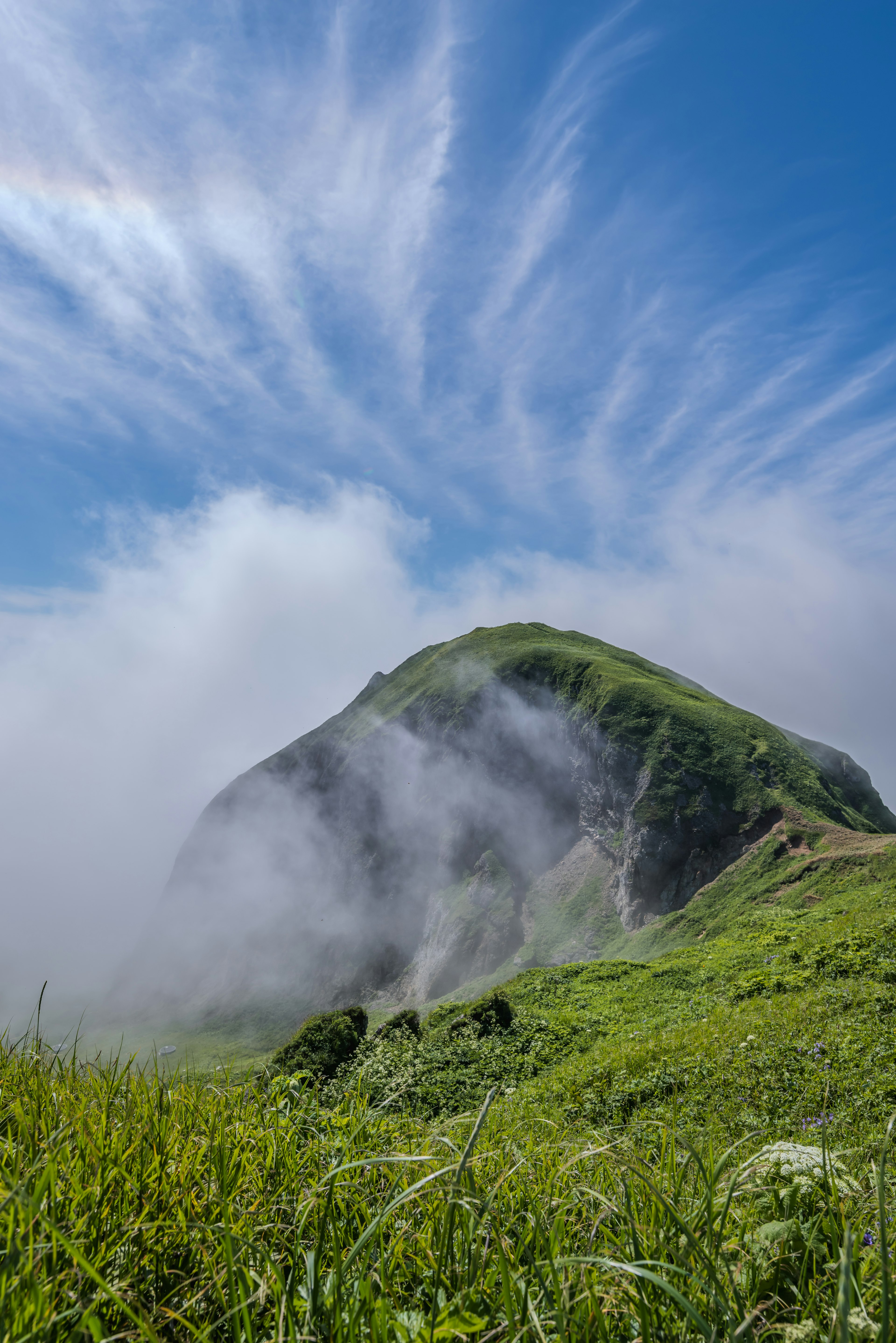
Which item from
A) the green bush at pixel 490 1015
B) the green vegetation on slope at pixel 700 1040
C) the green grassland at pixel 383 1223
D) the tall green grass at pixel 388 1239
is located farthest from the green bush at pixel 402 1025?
the tall green grass at pixel 388 1239

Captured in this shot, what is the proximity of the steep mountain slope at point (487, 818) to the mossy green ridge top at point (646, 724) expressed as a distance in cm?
28

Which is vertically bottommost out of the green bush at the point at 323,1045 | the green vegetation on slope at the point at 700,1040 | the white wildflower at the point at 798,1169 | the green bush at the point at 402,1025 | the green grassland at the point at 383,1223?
the green vegetation on slope at the point at 700,1040

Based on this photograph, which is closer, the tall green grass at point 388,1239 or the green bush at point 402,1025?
the tall green grass at point 388,1239

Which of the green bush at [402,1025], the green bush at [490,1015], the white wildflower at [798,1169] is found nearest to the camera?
the white wildflower at [798,1169]

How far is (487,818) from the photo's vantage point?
82.9m

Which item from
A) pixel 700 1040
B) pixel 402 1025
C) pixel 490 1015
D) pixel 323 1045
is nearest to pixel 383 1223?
pixel 700 1040

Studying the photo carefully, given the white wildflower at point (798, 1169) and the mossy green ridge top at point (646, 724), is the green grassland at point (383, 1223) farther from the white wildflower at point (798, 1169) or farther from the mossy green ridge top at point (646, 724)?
the mossy green ridge top at point (646, 724)

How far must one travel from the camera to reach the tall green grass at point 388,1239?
65.5 inches

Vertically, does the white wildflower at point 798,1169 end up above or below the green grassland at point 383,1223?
below

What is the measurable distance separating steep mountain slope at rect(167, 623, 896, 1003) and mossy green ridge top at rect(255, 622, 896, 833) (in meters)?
0.28

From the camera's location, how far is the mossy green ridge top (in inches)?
2301

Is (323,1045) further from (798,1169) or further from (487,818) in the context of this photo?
(487,818)

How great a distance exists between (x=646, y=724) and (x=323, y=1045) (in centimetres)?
5625

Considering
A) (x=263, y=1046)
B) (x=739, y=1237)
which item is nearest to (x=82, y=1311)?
(x=739, y=1237)
